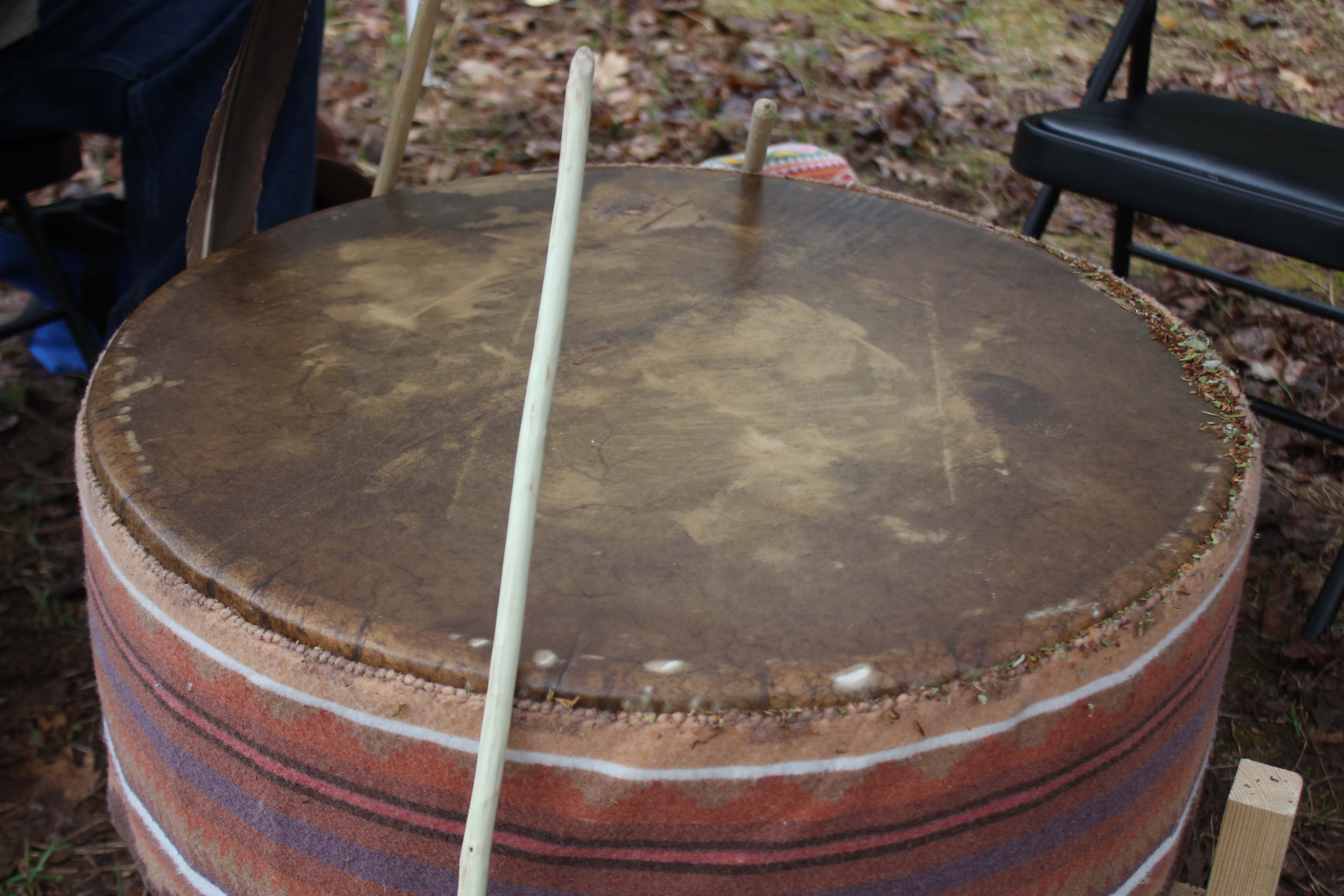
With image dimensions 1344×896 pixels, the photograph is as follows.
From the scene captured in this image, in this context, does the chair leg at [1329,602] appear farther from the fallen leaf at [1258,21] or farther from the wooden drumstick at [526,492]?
the fallen leaf at [1258,21]

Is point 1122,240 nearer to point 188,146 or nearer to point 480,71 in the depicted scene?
point 188,146

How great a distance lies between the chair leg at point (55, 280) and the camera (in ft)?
5.57

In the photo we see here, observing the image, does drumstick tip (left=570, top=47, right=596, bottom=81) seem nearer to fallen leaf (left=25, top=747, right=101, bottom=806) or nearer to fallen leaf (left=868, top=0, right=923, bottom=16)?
fallen leaf (left=25, top=747, right=101, bottom=806)

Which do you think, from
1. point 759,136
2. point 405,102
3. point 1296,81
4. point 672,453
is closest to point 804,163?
point 759,136

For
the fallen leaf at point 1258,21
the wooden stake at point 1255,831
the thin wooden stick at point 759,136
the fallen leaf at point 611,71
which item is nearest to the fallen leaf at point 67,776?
the thin wooden stick at point 759,136

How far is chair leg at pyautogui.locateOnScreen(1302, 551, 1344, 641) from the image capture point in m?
1.50

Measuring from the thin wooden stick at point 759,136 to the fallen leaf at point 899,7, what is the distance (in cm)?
289

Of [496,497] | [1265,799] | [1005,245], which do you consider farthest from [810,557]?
[1005,245]

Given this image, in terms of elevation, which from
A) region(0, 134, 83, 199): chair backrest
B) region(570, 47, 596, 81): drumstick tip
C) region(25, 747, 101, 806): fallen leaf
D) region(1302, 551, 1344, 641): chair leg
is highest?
region(570, 47, 596, 81): drumstick tip

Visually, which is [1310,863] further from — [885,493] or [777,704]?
[777,704]

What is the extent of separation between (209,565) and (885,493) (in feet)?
1.55

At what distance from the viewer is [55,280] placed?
5.86 ft

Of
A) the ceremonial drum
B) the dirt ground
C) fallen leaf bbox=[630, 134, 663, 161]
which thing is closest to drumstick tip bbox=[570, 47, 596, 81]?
the ceremonial drum

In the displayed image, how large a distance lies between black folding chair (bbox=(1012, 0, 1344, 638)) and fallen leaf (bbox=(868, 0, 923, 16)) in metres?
2.06
